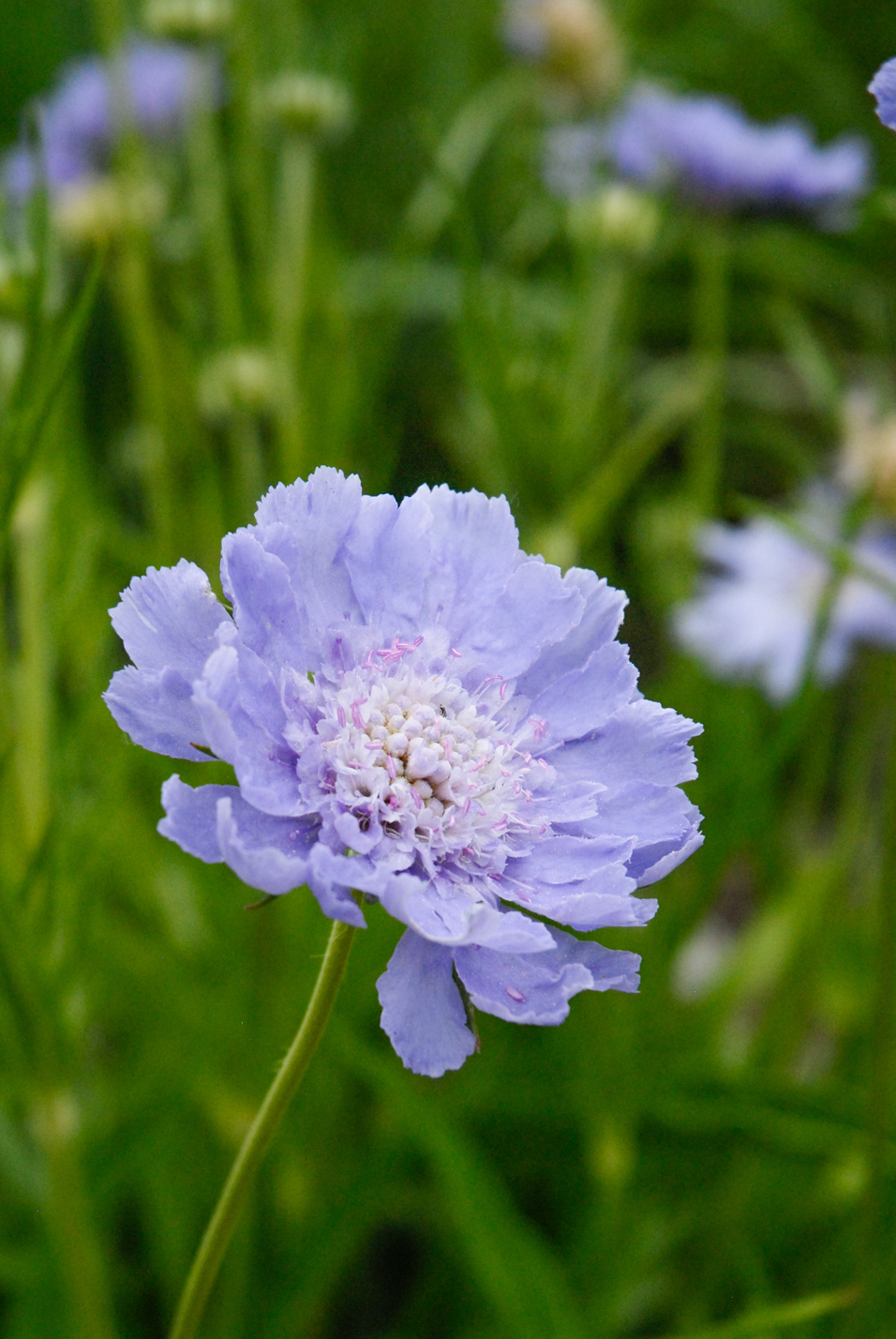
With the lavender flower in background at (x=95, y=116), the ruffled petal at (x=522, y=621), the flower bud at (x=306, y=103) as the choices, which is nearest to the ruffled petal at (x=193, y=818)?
the ruffled petal at (x=522, y=621)

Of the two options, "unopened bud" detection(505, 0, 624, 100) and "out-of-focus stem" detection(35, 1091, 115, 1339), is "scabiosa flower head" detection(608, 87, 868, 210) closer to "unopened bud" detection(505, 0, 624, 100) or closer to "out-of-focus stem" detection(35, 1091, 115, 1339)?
"unopened bud" detection(505, 0, 624, 100)

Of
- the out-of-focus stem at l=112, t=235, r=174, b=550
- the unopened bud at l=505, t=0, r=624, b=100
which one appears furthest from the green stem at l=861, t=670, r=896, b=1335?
the unopened bud at l=505, t=0, r=624, b=100

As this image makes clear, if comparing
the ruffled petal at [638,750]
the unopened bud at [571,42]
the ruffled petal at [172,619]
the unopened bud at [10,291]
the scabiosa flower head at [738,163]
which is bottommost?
the ruffled petal at [172,619]

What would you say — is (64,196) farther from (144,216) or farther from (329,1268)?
(329,1268)

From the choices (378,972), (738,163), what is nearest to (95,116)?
(738,163)

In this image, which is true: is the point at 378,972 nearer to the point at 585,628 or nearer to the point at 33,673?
the point at 33,673

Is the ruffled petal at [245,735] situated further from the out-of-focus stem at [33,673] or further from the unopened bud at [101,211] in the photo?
the unopened bud at [101,211]
